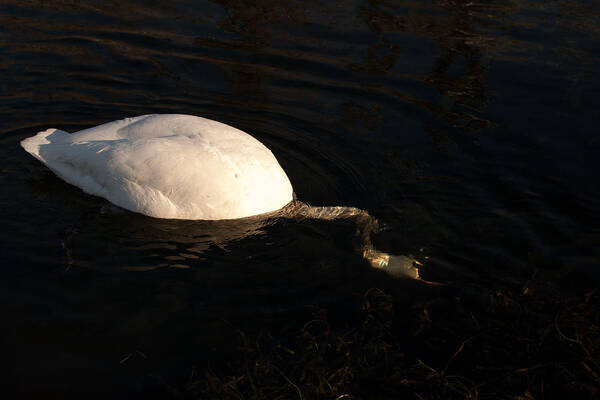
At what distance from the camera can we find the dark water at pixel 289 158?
4.97 m

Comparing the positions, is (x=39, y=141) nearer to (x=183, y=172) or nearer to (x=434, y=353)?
(x=183, y=172)

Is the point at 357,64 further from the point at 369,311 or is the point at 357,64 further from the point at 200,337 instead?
the point at 200,337

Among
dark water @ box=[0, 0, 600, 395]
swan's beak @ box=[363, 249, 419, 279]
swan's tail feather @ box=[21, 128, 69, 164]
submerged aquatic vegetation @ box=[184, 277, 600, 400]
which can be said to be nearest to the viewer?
submerged aquatic vegetation @ box=[184, 277, 600, 400]

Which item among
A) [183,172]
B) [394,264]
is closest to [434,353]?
[394,264]

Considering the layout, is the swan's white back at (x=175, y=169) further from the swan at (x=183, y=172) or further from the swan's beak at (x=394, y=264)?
the swan's beak at (x=394, y=264)

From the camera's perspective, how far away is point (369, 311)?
5168mm

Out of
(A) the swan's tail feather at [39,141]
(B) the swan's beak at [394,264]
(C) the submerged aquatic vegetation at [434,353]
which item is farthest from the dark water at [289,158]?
(A) the swan's tail feather at [39,141]

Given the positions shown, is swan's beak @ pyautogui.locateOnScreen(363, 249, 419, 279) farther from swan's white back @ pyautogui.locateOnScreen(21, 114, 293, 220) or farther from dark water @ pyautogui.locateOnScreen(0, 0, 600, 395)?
swan's white back @ pyautogui.locateOnScreen(21, 114, 293, 220)

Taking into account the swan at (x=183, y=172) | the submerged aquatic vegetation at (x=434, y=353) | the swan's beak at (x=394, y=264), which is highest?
the swan at (x=183, y=172)

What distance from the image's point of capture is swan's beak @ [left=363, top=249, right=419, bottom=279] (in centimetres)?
561

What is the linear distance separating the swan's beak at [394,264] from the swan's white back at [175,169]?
1.08m

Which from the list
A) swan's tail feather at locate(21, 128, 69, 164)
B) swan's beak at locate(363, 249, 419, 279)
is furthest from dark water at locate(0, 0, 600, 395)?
swan's tail feather at locate(21, 128, 69, 164)

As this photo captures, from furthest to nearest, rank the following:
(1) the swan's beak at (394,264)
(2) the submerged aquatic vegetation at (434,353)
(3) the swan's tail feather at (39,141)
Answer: (3) the swan's tail feather at (39,141) → (1) the swan's beak at (394,264) → (2) the submerged aquatic vegetation at (434,353)

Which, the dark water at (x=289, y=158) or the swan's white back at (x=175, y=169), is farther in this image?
the swan's white back at (x=175, y=169)
